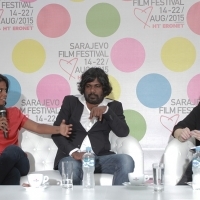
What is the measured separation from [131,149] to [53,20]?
157 centimetres

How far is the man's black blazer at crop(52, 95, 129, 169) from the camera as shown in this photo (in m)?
4.22

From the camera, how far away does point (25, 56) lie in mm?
4930

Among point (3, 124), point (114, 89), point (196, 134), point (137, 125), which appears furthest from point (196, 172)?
point (114, 89)

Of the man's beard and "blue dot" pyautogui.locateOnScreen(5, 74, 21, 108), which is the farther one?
"blue dot" pyautogui.locateOnScreen(5, 74, 21, 108)

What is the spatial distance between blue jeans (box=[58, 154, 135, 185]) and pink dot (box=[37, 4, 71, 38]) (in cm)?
140

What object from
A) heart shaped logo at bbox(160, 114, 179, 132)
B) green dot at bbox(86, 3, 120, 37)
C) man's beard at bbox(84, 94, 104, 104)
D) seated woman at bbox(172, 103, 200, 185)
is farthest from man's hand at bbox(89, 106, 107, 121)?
green dot at bbox(86, 3, 120, 37)

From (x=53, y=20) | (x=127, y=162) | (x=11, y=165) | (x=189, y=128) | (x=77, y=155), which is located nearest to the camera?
(x=11, y=165)

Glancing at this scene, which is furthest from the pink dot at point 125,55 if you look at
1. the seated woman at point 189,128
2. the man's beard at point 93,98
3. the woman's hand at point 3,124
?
the woman's hand at point 3,124

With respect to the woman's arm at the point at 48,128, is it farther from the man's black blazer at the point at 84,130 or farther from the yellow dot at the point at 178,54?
the yellow dot at the point at 178,54

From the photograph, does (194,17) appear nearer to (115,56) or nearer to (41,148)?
(115,56)

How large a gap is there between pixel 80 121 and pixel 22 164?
65 cm

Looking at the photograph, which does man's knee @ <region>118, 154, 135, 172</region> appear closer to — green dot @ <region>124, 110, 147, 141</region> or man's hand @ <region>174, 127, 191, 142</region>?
man's hand @ <region>174, 127, 191, 142</region>

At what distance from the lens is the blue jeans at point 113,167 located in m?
3.88

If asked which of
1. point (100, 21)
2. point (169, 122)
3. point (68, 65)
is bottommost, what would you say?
point (169, 122)
